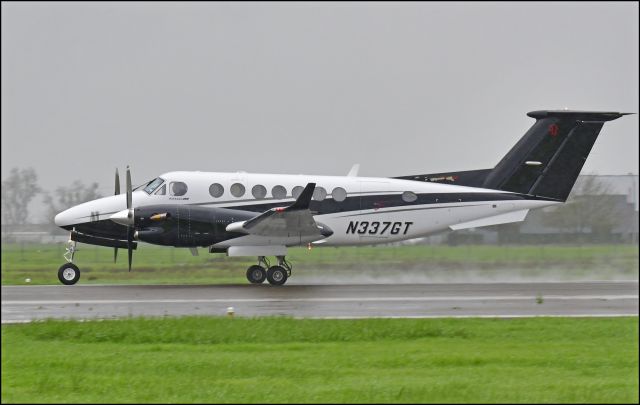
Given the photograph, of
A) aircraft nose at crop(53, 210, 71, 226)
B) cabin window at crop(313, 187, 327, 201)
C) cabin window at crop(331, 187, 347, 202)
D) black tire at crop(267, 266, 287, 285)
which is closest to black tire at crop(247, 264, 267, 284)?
black tire at crop(267, 266, 287, 285)

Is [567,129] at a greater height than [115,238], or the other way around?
[567,129]

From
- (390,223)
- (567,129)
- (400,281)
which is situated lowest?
(400,281)

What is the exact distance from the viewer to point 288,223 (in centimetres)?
2503

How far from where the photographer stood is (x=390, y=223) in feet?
91.2

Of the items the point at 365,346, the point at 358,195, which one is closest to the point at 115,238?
the point at 358,195

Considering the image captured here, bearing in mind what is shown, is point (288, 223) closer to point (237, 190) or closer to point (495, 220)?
point (237, 190)

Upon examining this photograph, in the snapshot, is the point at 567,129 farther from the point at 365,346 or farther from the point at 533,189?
the point at 365,346

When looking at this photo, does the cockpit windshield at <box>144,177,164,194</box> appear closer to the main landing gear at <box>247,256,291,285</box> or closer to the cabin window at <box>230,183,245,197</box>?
the cabin window at <box>230,183,245,197</box>

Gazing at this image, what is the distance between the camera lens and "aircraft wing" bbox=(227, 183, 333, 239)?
2411 cm

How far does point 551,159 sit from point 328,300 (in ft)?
35.7

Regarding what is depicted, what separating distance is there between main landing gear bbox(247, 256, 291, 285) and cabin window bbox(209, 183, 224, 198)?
2.14 meters

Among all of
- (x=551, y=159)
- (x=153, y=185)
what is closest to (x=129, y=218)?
(x=153, y=185)

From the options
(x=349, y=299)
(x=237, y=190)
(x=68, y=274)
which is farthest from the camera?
(x=237, y=190)

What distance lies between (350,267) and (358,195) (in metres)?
3.20
